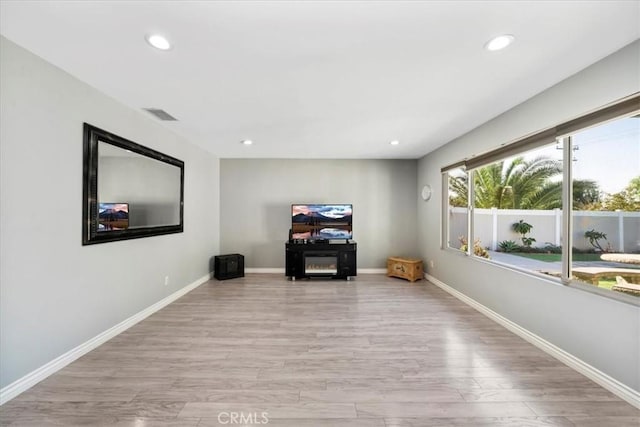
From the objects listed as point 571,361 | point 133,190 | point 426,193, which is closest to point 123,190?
point 133,190

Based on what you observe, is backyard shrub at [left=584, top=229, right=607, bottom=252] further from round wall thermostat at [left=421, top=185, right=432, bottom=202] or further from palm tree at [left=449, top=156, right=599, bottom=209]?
round wall thermostat at [left=421, top=185, right=432, bottom=202]

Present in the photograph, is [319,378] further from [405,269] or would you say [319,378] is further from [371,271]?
[371,271]

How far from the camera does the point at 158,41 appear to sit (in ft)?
5.60

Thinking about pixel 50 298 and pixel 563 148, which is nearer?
pixel 50 298

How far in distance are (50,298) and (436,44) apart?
3.39 m

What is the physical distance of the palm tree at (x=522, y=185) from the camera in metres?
2.39

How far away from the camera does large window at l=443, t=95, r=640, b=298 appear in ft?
6.08

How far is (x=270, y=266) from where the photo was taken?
543cm

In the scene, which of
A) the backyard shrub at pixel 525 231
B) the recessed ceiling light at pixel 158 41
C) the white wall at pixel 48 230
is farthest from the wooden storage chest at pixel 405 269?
the recessed ceiling light at pixel 158 41

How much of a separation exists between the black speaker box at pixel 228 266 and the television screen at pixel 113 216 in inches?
87.5

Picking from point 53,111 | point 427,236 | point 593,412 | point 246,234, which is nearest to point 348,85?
point 53,111

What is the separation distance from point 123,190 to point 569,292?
4247mm

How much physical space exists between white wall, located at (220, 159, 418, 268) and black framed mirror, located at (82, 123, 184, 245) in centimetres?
174

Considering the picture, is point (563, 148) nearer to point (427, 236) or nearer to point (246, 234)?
point (427, 236)
